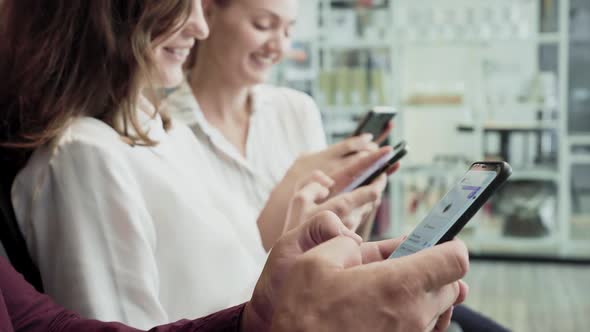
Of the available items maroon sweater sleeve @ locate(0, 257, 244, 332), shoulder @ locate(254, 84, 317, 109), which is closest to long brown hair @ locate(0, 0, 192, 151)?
maroon sweater sleeve @ locate(0, 257, 244, 332)

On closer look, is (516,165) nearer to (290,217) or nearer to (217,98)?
(217,98)

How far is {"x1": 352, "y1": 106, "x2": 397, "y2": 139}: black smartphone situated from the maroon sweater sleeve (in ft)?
3.38

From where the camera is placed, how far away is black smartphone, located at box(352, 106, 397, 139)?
1906 mm

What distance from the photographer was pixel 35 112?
49.7 inches

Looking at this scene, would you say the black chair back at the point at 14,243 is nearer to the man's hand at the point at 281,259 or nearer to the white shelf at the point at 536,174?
the man's hand at the point at 281,259

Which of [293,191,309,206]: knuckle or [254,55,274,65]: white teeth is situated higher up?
[254,55,274,65]: white teeth

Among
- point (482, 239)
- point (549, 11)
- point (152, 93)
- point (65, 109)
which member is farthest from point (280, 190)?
point (549, 11)

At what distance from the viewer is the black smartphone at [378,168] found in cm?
164

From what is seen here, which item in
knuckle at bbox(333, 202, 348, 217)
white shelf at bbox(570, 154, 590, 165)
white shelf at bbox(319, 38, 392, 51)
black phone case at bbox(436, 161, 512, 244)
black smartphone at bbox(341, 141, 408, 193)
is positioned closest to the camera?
black phone case at bbox(436, 161, 512, 244)

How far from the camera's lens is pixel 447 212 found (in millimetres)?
840

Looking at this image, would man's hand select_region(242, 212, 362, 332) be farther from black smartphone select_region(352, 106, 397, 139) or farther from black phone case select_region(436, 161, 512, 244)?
black smartphone select_region(352, 106, 397, 139)

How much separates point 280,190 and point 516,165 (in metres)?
3.46

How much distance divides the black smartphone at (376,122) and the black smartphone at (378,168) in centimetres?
25

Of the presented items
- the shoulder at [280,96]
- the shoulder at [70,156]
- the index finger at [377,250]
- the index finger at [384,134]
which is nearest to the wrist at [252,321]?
the index finger at [377,250]
